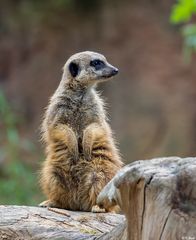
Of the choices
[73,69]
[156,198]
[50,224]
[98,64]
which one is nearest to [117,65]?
[98,64]

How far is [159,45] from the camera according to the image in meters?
9.70

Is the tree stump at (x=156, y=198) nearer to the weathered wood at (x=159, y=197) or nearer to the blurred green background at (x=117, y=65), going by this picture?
the weathered wood at (x=159, y=197)

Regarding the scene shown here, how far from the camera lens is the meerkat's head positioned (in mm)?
4637

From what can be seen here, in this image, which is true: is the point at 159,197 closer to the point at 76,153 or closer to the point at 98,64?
the point at 76,153

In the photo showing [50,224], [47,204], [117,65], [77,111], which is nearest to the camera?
[50,224]

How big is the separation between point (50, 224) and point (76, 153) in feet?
2.36

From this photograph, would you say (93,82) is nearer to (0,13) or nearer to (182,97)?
(182,97)

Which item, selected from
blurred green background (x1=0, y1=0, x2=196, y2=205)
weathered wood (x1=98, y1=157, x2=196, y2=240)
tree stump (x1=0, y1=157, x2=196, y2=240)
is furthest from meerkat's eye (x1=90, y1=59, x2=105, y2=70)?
blurred green background (x1=0, y1=0, x2=196, y2=205)

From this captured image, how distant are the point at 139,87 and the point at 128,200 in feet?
23.7

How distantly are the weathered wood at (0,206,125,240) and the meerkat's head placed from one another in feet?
3.82

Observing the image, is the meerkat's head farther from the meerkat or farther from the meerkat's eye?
the meerkat

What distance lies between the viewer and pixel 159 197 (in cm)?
237

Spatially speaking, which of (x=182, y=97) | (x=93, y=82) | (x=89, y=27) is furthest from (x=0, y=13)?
(x=93, y=82)

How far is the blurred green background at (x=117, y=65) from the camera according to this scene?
9.48 metres
